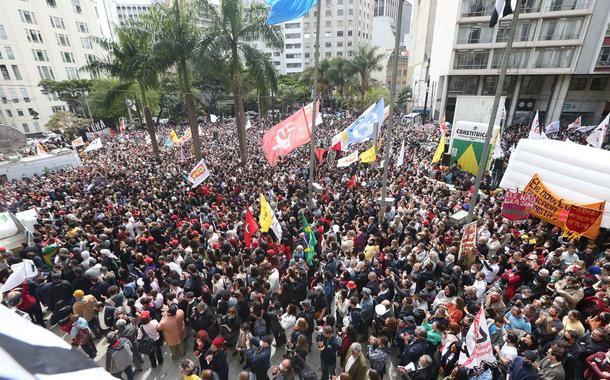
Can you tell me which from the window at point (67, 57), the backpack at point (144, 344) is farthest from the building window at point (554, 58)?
the window at point (67, 57)

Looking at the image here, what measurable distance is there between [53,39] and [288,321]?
64083mm

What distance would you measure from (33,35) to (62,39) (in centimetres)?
483

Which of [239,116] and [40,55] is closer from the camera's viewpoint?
[239,116]

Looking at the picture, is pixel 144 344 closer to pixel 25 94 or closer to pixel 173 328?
pixel 173 328

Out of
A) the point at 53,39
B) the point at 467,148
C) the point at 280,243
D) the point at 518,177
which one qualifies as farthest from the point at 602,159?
the point at 53,39

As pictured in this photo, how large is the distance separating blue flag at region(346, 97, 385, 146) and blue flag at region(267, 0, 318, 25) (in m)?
4.90

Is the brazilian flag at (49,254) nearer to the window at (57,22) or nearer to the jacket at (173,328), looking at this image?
the jacket at (173,328)

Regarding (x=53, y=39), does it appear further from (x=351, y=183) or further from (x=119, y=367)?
(x=119, y=367)

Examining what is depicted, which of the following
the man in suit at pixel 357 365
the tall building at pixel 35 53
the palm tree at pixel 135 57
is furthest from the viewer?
the tall building at pixel 35 53

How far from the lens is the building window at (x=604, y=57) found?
32125 mm

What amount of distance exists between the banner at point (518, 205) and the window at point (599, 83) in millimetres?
37718

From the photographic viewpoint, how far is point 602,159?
30.9ft

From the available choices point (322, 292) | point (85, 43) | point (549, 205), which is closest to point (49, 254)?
point (322, 292)

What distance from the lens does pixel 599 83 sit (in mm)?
35344
